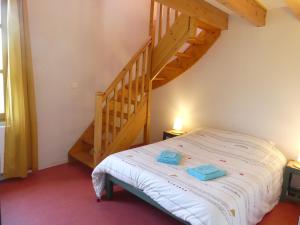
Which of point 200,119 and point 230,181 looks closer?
point 230,181

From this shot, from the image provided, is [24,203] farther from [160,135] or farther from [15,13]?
[160,135]

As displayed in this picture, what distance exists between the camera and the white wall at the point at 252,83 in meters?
2.89

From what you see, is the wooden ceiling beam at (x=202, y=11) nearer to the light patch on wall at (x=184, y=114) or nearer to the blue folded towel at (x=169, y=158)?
the light patch on wall at (x=184, y=114)

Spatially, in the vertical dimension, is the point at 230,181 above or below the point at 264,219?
above

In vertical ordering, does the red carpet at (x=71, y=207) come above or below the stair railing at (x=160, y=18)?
below

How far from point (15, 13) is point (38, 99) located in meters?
1.02

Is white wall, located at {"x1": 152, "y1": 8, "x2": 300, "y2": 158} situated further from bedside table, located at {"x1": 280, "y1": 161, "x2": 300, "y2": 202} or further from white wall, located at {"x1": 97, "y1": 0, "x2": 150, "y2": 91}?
white wall, located at {"x1": 97, "y1": 0, "x2": 150, "y2": 91}

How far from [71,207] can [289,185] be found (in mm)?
2439

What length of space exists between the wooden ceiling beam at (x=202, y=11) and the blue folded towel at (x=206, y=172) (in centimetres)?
158

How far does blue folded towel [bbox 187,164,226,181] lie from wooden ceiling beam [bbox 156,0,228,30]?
62.3 inches

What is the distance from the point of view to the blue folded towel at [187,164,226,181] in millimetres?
2084

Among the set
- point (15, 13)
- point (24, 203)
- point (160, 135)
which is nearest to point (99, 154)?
point (24, 203)

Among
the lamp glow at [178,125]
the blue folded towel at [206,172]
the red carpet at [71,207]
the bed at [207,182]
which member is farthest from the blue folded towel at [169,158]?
the lamp glow at [178,125]

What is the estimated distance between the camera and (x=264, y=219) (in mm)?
2426
